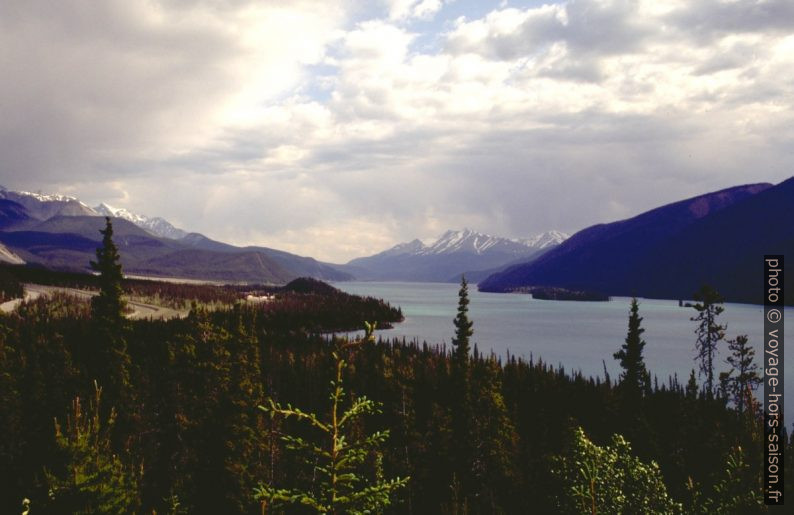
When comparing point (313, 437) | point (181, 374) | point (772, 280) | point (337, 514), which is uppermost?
point (772, 280)

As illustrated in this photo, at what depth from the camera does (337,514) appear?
1542cm

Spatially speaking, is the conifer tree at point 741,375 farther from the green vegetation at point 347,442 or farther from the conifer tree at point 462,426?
the conifer tree at point 462,426

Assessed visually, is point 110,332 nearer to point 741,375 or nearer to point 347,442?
point 347,442

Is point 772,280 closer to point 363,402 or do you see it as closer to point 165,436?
point 363,402

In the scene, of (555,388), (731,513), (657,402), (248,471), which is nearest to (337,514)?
(731,513)

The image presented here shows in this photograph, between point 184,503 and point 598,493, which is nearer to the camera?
point 598,493

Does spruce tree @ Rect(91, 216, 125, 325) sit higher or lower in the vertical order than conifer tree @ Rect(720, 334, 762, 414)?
higher

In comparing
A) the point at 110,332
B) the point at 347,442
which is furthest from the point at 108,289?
the point at 347,442

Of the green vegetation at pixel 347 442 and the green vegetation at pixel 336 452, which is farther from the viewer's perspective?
the green vegetation at pixel 347 442

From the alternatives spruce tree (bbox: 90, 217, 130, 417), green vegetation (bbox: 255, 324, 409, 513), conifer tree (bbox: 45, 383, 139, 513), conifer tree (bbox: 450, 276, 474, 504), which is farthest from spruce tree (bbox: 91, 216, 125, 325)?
green vegetation (bbox: 255, 324, 409, 513)

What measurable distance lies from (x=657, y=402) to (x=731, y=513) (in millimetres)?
84912

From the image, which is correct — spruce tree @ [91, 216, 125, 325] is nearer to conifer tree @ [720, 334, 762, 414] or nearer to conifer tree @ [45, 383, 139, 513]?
conifer tree @ [45, 383, 139, 513]

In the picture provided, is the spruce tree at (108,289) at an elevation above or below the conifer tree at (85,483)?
above

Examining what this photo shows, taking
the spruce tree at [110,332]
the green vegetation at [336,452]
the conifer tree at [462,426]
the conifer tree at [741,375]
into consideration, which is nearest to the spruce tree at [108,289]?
the spruce tree at [110,332]
